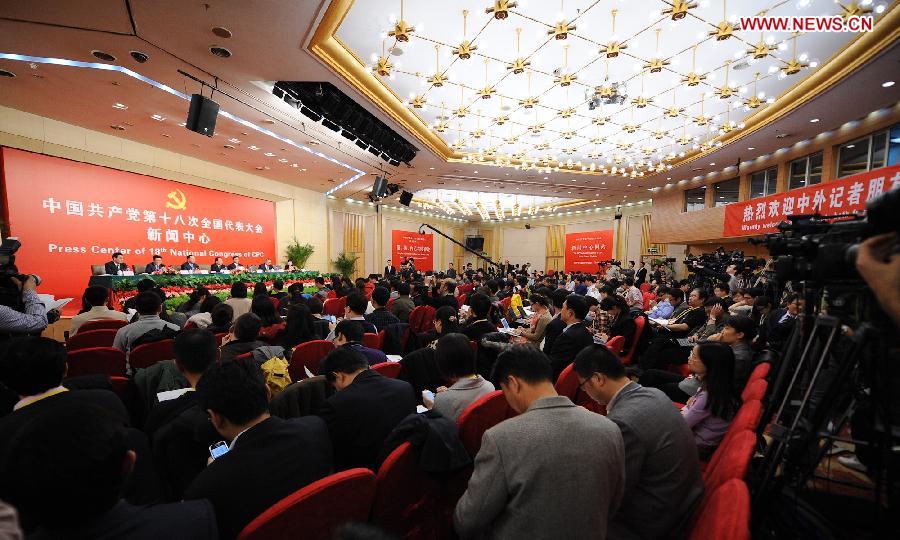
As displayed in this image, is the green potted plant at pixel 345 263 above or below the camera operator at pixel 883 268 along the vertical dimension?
below

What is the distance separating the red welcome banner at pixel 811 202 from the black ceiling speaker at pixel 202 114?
739 centimetres

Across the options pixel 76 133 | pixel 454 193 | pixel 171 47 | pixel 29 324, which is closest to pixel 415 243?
pixel 454 193

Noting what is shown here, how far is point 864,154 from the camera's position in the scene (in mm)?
6930

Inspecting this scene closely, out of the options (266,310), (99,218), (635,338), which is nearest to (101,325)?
(266,310)

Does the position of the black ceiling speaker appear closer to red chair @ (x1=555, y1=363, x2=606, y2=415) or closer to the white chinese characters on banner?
the white chinese characters on banner

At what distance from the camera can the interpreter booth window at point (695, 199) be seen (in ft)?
37.1

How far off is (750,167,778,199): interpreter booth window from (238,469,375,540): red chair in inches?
459

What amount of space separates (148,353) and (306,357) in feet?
3.82

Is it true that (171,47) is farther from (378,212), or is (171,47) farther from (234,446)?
(378,212)

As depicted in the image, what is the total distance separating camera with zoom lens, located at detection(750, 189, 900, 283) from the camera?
0.79 meters

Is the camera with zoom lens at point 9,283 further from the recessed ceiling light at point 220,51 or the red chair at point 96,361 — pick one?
the recessed ceiling light at point 220,51

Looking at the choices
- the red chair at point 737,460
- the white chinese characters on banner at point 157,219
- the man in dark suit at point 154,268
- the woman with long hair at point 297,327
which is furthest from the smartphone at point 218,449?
the white chinese characters on banner at point 157,219

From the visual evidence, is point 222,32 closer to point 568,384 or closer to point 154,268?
point 568,384

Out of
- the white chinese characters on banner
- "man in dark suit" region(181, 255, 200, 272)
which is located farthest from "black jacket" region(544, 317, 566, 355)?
the white chinese characters on banner
